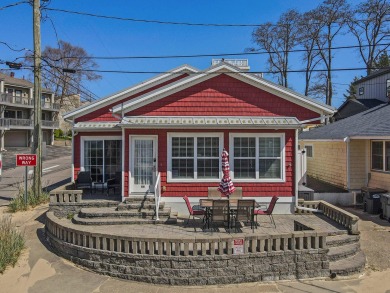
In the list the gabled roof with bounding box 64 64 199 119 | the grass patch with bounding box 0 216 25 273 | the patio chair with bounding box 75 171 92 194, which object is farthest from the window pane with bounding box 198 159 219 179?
the grass patch with bounding box 0 216 25 273

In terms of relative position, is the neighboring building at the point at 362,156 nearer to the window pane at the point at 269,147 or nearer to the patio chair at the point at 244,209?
the window pane at the point at 269,147

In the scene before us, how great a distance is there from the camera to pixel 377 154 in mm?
12711

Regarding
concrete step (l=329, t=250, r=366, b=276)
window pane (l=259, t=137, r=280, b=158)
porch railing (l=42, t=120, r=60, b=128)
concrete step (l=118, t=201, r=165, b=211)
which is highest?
porch railing (l=42, t=120, r=60, b=128)

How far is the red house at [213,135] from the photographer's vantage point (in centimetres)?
1017

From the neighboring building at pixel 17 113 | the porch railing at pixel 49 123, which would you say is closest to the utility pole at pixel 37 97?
the neighboring building at pixel 17 113

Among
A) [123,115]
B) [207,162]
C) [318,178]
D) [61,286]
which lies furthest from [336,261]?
[318,178]

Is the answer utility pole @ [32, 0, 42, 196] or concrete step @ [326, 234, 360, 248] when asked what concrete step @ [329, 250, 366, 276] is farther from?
utility pole @ [32, 0, 42, 196]

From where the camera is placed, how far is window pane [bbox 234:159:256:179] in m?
10.3

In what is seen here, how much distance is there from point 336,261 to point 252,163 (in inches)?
158

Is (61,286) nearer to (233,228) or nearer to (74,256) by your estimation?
(74,256)

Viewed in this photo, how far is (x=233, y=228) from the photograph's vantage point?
8.33m

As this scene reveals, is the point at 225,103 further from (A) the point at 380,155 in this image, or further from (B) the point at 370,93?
(B) the point at 370,93

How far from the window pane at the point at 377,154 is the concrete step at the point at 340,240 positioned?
5.91m

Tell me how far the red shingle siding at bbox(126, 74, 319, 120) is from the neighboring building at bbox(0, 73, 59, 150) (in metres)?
34.2
